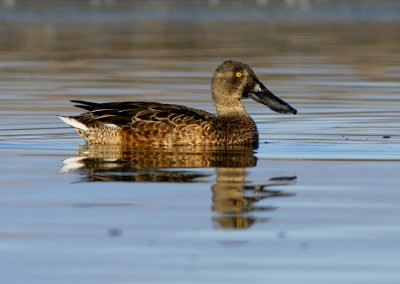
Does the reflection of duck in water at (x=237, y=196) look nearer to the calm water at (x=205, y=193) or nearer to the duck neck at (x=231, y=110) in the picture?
the calm water at (x=205, y=193)

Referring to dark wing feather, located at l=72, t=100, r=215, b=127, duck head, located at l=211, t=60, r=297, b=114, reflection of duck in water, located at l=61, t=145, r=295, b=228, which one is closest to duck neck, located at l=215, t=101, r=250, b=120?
duck head, located at l=211, t=60, r=297, b=114

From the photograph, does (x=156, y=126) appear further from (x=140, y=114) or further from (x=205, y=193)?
(x=205, y=193)

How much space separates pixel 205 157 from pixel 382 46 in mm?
20953

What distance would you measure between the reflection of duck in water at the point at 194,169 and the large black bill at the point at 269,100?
2.69 feet

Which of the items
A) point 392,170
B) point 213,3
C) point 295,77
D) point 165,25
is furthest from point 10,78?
point 213,3

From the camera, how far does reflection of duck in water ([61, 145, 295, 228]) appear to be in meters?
7.95

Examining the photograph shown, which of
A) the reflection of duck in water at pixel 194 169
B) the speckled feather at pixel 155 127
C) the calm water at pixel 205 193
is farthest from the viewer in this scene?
the speckled feather at pixel 155 127

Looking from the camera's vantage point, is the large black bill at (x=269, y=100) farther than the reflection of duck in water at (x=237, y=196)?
Yes

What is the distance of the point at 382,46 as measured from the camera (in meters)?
31.1

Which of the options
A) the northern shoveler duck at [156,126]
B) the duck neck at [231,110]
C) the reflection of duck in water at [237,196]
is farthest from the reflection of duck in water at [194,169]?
the duck neck at [231,110]

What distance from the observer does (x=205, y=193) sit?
8586 millimetres

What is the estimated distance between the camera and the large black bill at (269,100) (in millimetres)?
12445

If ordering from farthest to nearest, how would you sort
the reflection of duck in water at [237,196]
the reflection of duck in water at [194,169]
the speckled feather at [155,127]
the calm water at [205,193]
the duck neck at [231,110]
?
the duck neck at [231,110] < the speckled feather at [155,127] < the reflection of duck in water at [194,169] < the reflection of duck in water at [237,196] < the calm water at [205,193]

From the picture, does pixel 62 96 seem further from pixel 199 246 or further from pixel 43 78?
pixel 199 246
